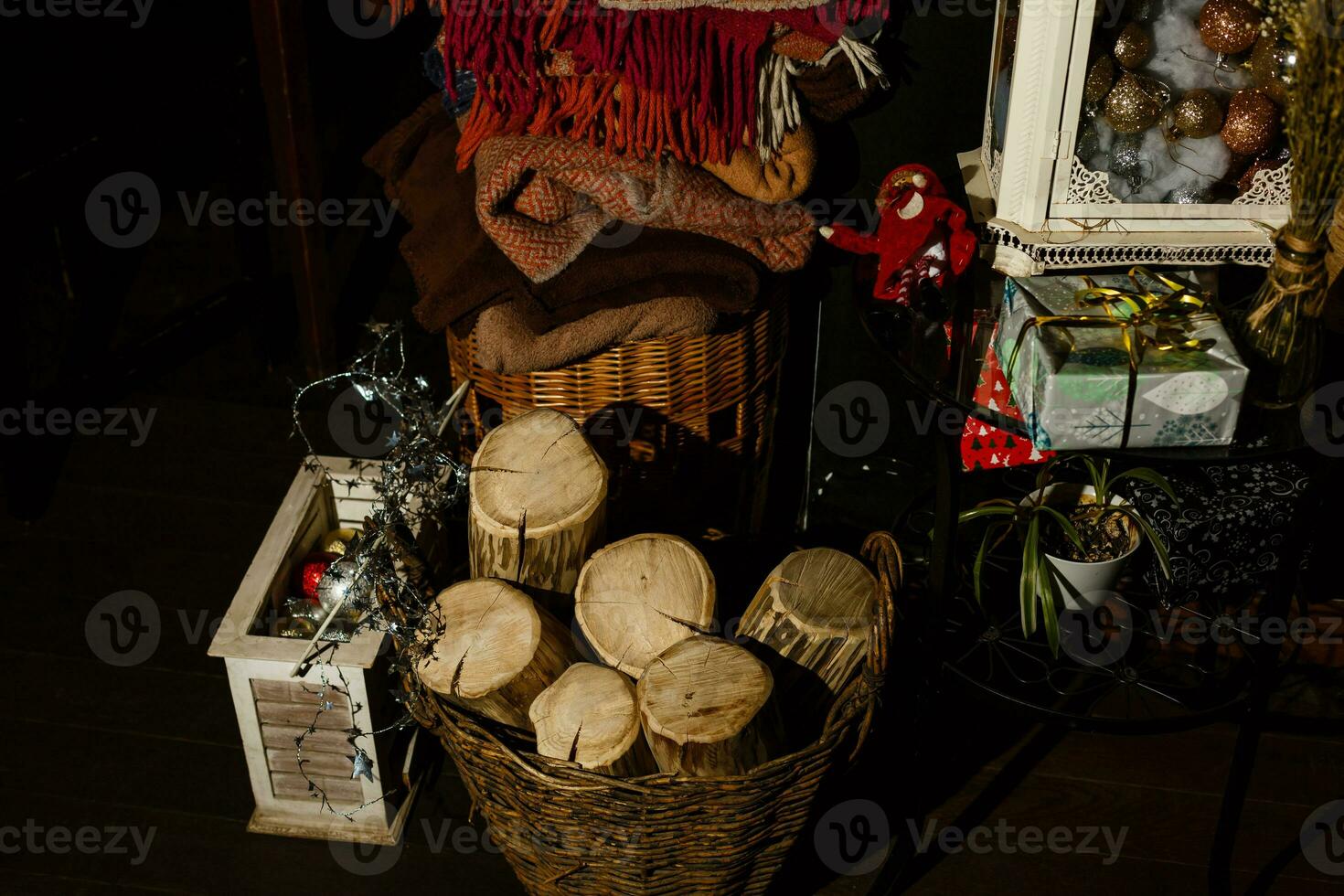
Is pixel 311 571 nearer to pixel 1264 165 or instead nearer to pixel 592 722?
pixel 592 722

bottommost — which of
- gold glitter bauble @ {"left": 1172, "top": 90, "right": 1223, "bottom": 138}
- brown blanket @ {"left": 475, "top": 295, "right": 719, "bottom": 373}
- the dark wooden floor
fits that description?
the dark wooden floor

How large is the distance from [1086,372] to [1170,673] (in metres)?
0.67

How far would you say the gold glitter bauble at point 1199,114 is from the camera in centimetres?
129

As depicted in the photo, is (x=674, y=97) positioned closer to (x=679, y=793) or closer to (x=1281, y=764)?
(x=679, y=793)

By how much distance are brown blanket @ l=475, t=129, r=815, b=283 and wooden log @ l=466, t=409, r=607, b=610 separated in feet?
0.72

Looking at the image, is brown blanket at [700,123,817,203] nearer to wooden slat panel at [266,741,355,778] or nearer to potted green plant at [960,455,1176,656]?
potted green plant at [960,455,1176,656]

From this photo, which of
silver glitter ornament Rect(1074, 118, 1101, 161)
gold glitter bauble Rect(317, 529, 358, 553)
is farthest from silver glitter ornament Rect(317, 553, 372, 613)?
silver glitter ornament Rect(1074, 118, 1101, 161)

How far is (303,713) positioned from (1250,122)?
1245 mm

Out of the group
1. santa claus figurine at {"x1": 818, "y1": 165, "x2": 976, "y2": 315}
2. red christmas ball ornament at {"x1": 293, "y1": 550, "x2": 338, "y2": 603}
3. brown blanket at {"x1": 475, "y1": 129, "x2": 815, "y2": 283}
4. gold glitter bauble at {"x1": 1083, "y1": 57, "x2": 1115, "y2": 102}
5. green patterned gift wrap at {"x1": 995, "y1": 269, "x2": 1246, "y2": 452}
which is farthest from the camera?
red christmas ball ornament at {"x1": 293, "y1": 550, "x2": 338, "y2": 603}

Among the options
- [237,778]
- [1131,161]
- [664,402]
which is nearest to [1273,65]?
[1131,161]

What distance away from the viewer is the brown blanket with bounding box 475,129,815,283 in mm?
1500

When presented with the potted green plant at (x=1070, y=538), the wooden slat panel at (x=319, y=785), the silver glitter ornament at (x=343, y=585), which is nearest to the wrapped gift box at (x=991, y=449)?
the potted green plant at (x=1070, y=538)

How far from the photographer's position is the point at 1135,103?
4.28ft

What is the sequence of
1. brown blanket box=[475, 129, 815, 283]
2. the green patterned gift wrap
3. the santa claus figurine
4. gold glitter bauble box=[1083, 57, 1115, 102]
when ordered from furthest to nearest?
brown blanket box=[475, 129, 815, 283]
the santa claus figurine
gold glitter bauble box=[1083, 57, 1115, 102]
the green patterned gift wrap
